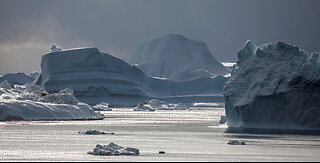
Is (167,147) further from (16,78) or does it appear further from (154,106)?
(16,78)

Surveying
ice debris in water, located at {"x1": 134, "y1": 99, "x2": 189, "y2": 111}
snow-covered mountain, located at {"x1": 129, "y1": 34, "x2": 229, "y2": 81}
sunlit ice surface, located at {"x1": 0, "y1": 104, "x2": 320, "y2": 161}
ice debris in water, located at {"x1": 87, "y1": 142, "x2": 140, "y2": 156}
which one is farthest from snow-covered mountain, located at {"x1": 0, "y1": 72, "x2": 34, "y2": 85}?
ice debris in water, located at {"x1": 87, "y1": 142, "x2": 140, "y2": 156}

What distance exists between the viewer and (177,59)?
545 feet

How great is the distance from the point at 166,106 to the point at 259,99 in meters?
77.0

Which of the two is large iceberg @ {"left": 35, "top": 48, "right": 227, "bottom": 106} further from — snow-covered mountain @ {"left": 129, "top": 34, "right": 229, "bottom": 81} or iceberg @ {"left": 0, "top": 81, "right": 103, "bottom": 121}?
iceberg @ {"left": 0, "top": 81, "right": 103, "bottom": 121}

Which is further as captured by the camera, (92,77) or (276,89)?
(92,77)

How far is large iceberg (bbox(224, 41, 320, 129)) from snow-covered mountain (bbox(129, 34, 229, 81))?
113129mm

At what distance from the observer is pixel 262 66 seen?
150ft

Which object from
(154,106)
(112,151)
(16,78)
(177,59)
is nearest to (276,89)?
(112,151)

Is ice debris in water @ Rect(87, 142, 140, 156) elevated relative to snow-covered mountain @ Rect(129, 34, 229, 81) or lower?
lower

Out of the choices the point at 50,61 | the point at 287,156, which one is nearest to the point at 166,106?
the point at 50,61

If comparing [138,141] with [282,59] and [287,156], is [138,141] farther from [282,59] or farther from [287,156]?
[282,59]

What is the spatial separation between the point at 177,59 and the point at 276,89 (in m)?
122

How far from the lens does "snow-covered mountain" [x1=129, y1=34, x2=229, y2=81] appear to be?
16388cm

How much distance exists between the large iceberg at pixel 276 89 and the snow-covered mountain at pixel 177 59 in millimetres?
113129
